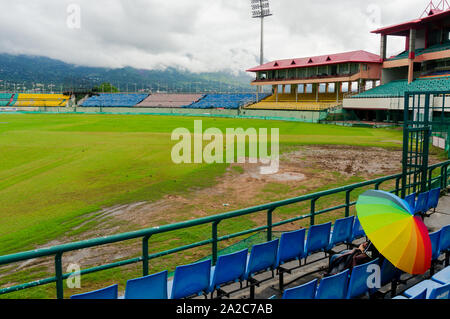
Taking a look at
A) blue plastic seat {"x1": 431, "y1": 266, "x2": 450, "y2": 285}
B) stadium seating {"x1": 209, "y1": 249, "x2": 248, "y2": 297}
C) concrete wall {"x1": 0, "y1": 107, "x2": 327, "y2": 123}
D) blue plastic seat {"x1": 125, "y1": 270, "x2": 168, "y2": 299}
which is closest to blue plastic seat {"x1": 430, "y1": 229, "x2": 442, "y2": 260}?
blue plastic seat {"x1": 431, "y1": 266, "x2": 450, "y2": 285}

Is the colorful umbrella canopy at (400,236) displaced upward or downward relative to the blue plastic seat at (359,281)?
upward

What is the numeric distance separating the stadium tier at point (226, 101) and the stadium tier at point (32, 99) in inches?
1689

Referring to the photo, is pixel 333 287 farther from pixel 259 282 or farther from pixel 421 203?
pixel 421 203

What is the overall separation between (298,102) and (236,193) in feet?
198

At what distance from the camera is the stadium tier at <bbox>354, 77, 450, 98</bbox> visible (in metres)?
43.3

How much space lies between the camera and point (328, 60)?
69.1 meters

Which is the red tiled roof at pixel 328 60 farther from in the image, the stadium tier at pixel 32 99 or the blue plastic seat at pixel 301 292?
the blue plastic seat at pixel 301 292

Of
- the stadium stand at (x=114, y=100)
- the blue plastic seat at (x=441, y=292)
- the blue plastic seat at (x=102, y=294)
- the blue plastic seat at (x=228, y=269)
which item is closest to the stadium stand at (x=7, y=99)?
the stadium stand at (x=114, y=100)

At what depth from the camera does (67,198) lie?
13875 mm

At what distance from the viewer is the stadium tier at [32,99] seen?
10409cm

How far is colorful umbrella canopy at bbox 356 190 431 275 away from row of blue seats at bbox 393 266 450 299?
7.5 inches

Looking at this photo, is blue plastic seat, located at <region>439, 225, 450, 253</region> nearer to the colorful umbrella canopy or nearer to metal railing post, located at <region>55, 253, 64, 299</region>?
the colorful umbrella canopy

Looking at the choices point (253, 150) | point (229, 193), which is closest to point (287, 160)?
point (253, 150)

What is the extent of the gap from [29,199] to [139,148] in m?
13.2
